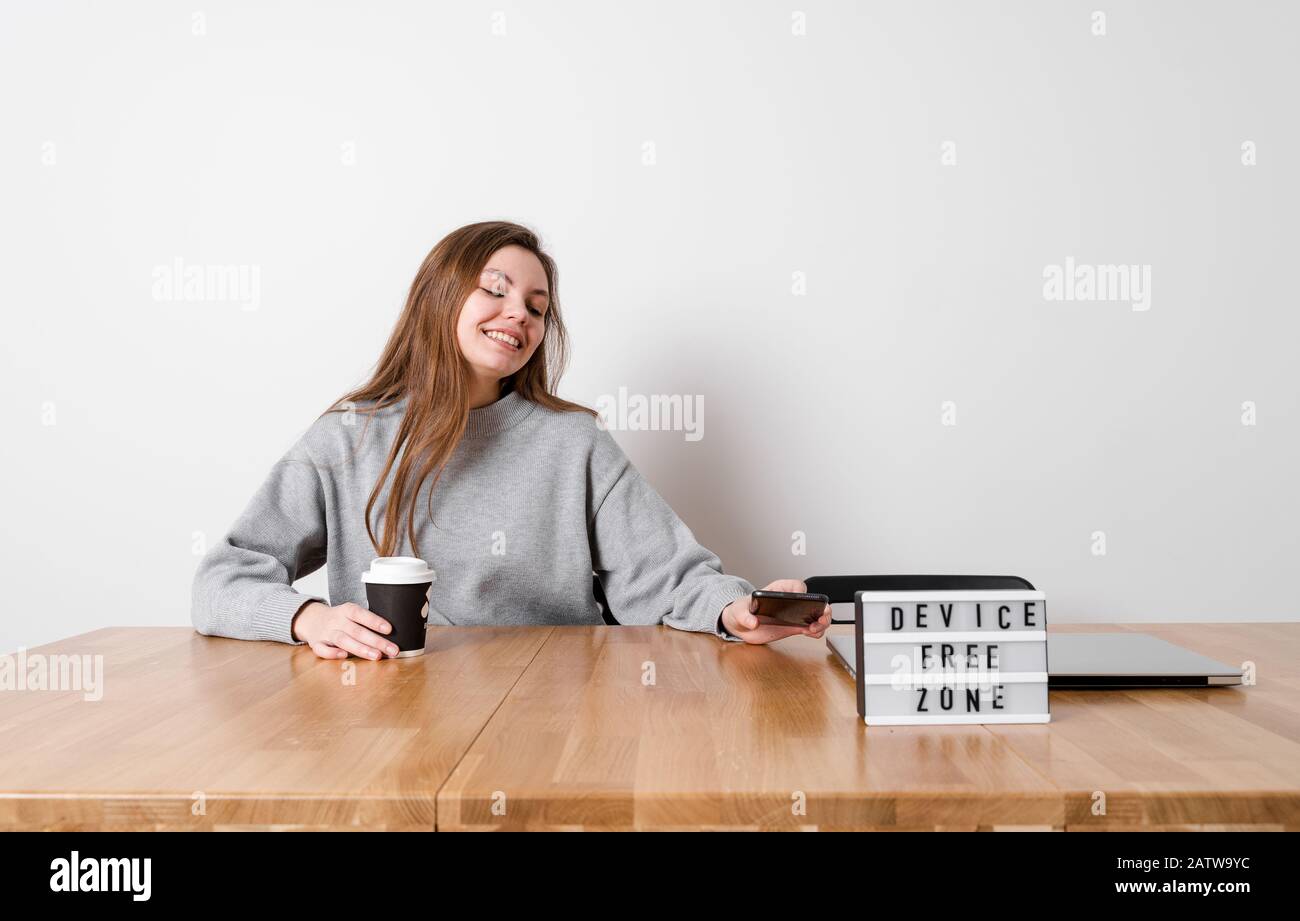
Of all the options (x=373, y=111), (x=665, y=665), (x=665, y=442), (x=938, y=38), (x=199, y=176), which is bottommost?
(x=665, y=665)

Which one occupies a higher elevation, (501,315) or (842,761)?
(501,315)

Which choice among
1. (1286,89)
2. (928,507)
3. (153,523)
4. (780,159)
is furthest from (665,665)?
(1286,89)

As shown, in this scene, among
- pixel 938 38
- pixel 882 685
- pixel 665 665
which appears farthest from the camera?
pixel 938 38

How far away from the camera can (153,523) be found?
86.5 inches

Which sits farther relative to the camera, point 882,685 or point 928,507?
point 928,507

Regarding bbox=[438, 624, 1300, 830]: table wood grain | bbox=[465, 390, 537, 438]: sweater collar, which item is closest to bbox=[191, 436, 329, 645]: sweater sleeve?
bbox=[465, 390, 537, 438]: sweater collar

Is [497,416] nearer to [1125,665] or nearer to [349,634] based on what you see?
[349,634]

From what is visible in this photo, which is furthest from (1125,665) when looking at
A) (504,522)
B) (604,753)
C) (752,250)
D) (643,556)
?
(752,250)

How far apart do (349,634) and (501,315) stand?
2.40ft

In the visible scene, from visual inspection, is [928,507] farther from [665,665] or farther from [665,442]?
[665,665]

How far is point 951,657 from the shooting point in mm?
884

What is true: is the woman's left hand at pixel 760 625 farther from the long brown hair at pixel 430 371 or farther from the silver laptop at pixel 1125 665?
the long brown hair at pixel 430 371

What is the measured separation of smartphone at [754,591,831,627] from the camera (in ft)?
3.79
